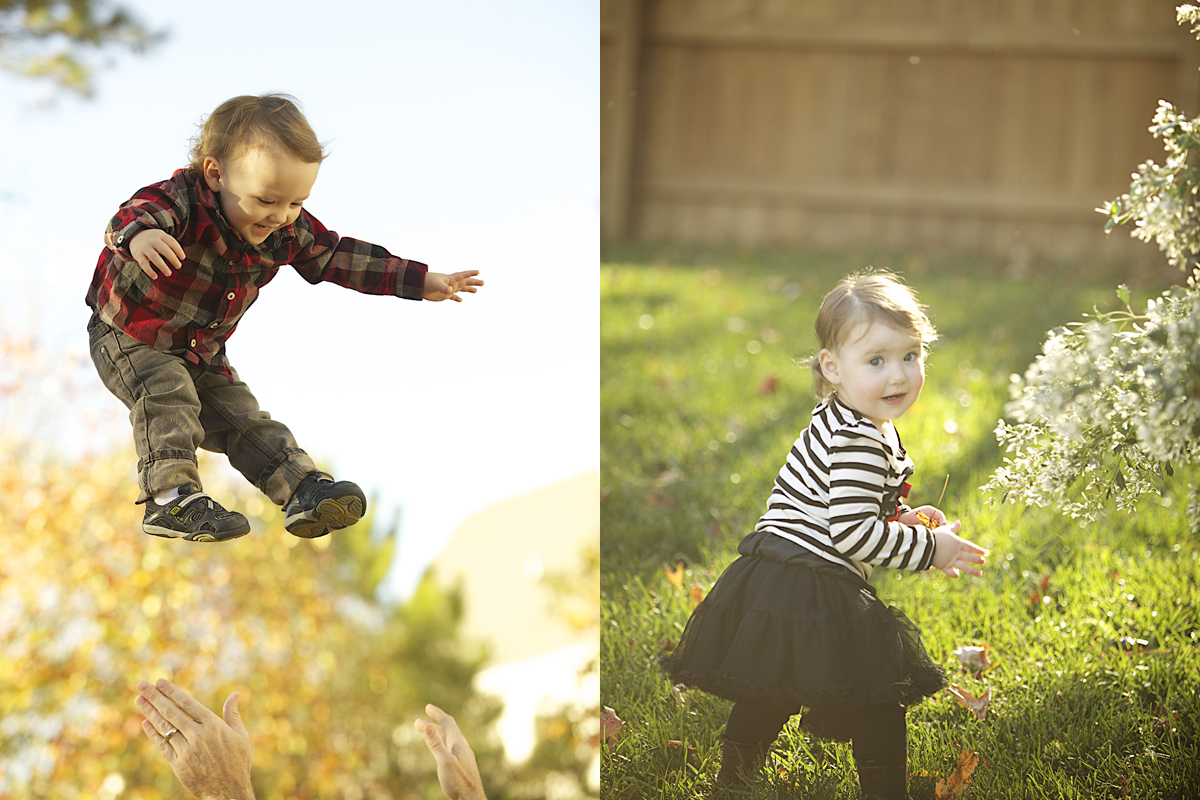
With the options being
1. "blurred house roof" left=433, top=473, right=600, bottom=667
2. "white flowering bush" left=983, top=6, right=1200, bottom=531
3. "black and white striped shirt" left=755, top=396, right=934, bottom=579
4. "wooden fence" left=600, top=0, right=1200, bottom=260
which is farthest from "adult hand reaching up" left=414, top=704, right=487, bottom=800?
"wooden fence" left=600, top=0, right=1200, bottom=260

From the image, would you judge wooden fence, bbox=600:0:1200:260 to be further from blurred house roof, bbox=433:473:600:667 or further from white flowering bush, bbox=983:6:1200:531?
white flowering bush, bbox=983:6:1200:531

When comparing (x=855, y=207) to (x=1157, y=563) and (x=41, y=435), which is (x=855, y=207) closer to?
(x=1157, y=563)

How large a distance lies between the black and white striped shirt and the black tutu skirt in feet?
0.16

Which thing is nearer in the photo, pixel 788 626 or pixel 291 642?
pixel 788 626

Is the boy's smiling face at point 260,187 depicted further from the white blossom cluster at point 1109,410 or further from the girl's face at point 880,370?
the white blossom cluster at point 1109,410

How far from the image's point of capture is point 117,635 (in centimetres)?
511

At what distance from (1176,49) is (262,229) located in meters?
6.58

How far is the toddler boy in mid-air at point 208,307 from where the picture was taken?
1.39 m

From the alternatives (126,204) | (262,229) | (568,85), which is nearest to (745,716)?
(262,229)

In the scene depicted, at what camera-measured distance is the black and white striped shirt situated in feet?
5.02

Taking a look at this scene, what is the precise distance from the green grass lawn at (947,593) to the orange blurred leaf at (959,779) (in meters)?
0.02

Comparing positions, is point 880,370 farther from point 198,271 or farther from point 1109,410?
point 198,271

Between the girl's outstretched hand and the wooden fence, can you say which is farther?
the wooden fence

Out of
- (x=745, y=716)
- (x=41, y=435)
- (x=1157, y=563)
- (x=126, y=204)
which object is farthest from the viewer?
(x=41, y=435)
